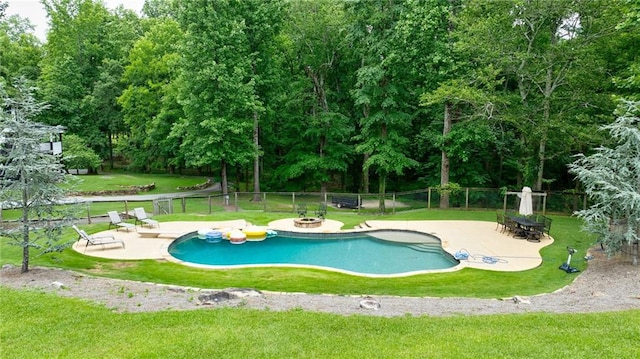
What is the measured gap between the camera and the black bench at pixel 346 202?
821 inches

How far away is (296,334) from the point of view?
602 cm

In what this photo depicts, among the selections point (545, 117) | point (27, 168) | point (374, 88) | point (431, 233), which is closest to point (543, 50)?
point (545, 117)

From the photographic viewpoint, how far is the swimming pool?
12.2 m

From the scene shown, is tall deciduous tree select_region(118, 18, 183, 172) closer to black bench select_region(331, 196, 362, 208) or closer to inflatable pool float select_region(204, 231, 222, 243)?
black bench select_region(331, 196, 362, 208)

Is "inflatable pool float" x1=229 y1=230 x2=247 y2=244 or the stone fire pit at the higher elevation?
the stone fire pit

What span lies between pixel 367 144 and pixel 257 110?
6448 millimetres

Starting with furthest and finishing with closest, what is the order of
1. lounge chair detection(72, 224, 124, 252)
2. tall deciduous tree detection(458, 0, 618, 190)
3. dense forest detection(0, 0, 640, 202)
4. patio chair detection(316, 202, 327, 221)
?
patio chair detection(316, 202, 327, 221), dense forest detection(0, 0, 640, 202), tall deciduous tree detection(458, 0, 618, 190), lounge chair detection(72, 224, 124, 252)

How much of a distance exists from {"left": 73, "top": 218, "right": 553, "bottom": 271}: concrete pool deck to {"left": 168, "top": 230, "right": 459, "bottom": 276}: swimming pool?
0.36 meters

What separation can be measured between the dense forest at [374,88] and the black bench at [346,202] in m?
2.35

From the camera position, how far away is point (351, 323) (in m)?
6.46

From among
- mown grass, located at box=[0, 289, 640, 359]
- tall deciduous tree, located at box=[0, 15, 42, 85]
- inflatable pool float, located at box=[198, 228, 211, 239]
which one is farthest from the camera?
tall deciduous tree, located at box=[0, 15, 42, 85]

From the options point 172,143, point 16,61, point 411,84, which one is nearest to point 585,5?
point 411,84

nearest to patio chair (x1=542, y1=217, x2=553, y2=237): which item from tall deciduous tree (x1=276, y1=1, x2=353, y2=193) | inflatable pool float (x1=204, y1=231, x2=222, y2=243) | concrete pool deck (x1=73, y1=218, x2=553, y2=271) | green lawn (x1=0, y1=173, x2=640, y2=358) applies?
concrete pool deck (x1=73, y1=218, x2=553, y2=271)

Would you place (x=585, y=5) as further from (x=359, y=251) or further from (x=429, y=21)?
(x=359, y=251)
